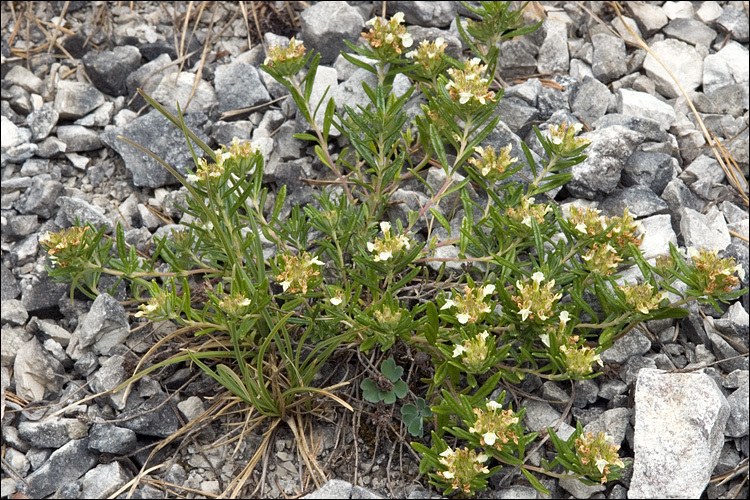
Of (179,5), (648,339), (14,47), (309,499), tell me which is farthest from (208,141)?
(648,339)

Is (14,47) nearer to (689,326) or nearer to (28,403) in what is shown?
(28,403)

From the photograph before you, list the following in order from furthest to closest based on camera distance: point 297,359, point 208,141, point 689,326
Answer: point 208,141 < point 689,326 < point 297,359

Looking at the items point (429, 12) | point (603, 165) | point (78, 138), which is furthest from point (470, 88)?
point (78, 138)

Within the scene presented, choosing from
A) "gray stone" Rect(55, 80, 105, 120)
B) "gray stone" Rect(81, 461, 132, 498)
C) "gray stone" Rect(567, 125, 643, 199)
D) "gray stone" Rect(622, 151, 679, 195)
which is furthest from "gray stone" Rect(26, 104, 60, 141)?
"gray stone" Rect(622, 151, 679, 195)

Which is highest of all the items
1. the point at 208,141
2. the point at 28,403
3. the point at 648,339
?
the point at 208,141

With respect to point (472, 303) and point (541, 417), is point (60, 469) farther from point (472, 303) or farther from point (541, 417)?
point (541, 417)

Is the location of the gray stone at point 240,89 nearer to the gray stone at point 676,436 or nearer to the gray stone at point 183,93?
the gray stone at point 183,93

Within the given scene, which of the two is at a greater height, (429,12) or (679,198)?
(429,12)

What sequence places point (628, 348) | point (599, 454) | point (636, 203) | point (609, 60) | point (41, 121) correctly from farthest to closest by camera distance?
1. point (609, 60)
2. point (41, 121)
3. point (636, 203)
4. point (628, 348)
5. point (599, 454)
